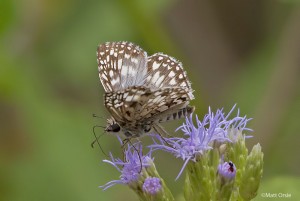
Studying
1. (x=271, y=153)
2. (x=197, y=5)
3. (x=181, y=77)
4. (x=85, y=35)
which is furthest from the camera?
(x=197, y=5)

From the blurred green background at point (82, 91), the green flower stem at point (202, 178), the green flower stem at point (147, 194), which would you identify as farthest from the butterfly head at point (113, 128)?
the blurred green background at point (82, 91)

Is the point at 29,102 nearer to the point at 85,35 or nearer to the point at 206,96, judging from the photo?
the point at 85,35

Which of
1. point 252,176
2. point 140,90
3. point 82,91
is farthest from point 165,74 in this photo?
point 82,91

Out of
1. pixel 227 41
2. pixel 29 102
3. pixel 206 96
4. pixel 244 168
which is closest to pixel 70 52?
pixel 29 102

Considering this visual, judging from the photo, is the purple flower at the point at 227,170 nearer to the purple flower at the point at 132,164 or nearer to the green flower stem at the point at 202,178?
the green flower stem at the point at 202,178

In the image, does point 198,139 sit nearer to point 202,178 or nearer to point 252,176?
point 202,178

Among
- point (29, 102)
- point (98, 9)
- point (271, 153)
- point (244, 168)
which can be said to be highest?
point (98, 9)

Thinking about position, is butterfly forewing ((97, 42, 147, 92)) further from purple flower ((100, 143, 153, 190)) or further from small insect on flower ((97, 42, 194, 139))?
purple flower ((100, 143, 153, 190))

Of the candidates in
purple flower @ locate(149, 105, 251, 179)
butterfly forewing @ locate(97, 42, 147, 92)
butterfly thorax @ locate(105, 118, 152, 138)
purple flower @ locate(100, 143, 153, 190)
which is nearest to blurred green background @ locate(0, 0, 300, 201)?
butterfly forewing @ locate(97, 42, 147, 92)
